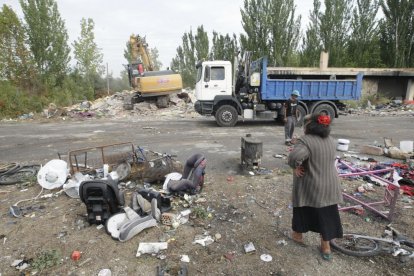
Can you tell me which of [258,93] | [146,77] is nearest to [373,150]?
[258,93]

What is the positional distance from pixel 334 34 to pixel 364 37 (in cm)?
242

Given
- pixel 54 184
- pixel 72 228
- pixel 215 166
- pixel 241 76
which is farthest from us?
pixel 241 76

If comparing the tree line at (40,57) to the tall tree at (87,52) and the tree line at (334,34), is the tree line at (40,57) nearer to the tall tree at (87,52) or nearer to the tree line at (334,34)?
the tall tree at (87,52)

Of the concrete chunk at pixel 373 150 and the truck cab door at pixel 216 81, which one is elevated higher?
the truck cab door at pixel 216 81

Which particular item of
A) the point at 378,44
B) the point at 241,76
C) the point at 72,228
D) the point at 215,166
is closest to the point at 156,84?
the point at 241,76

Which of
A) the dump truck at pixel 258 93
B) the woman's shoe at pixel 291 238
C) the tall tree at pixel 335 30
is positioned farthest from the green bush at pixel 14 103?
the tall tree at pixel 335 30

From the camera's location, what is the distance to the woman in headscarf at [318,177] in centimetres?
261

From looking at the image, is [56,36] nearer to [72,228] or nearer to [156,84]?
[156,84]

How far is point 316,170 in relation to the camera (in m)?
2.66

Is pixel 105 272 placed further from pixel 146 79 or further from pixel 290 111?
pixel 146 79

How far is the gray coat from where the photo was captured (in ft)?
8.57

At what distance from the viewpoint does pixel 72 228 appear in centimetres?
356

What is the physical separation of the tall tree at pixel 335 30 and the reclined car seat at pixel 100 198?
926 inches

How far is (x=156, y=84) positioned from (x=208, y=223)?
13.0 meters
